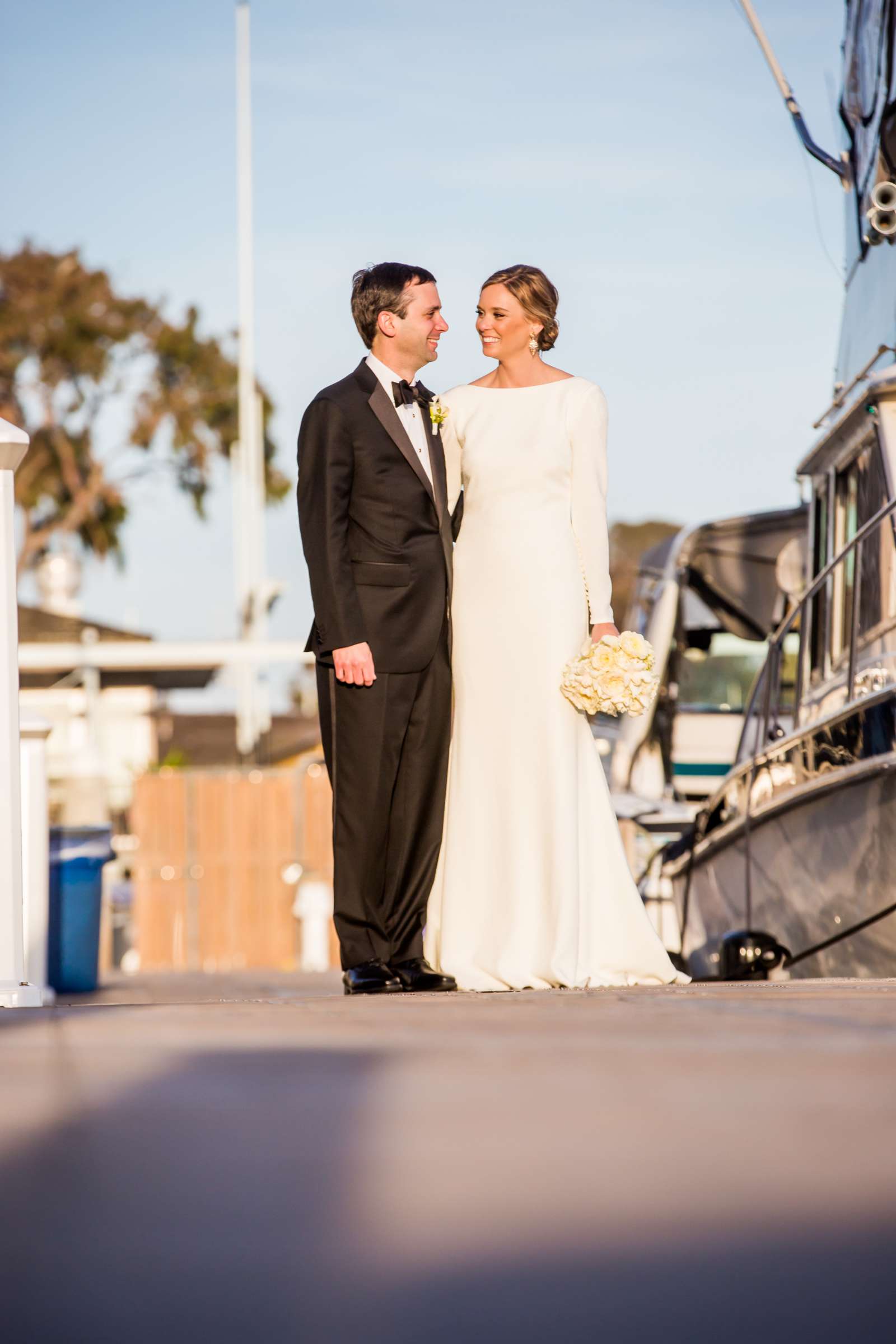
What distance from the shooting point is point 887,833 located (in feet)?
21.0

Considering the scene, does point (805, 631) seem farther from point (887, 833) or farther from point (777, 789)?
point (887, 833)

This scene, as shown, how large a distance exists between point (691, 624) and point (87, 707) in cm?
1650

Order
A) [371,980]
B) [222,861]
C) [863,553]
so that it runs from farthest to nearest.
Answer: [222,861]
[863,553]
[371,980]

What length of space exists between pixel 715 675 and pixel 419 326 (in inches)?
373

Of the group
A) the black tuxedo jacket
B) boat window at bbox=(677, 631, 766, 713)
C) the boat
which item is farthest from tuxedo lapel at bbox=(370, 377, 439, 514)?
boat window at bbox=(677, 631, 766, 713)

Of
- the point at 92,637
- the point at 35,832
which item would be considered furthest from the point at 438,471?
the point at 92,637

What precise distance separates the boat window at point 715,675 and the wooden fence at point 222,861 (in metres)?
7.80

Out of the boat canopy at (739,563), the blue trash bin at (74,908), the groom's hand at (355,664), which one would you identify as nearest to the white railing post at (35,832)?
the blue trash bin at (74,908)

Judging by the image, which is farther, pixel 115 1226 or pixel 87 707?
pixel 87 707

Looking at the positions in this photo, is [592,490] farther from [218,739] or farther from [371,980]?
[218,739]

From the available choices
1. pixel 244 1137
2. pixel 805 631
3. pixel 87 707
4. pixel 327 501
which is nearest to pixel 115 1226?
pixel 244 1137

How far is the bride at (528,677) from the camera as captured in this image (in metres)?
4.66

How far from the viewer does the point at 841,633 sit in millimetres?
8414

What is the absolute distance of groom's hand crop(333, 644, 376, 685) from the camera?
14.8ft
